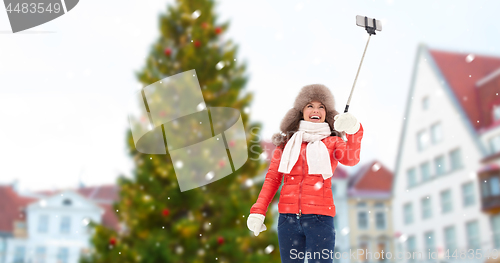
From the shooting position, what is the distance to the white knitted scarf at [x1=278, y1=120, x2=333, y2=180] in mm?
2043

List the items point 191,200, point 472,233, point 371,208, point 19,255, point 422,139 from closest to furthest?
1. point 191,200
2. point 472,233
3. point 19,255
4. point 422,139
5. point 371,208

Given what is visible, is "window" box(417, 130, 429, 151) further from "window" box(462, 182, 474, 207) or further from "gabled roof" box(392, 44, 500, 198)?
"window" box(462, 182, 474, 207)

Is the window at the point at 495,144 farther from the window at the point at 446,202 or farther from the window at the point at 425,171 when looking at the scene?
the window at the point at 425,171

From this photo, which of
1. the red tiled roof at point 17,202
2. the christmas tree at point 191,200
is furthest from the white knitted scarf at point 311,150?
the red tiled roof at point 17,202

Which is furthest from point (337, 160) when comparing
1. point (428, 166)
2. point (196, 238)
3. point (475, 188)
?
point (428, 166)

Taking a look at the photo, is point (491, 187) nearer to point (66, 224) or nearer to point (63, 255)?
point (63, 255)

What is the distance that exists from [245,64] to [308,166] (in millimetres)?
3441

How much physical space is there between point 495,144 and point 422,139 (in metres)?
2.45

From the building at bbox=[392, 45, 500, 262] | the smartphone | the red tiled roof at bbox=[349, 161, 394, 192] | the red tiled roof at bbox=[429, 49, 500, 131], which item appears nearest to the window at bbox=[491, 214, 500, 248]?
the building at bbox=[392, 45, 500, 262]

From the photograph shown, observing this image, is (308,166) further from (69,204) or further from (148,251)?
(69,204)

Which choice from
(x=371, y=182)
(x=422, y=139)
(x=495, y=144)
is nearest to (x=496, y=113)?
(x=495, y=144)

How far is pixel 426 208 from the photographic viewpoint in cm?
1426

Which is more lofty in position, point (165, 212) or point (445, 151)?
point (445, 151)

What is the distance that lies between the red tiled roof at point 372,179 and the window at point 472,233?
3.90m
